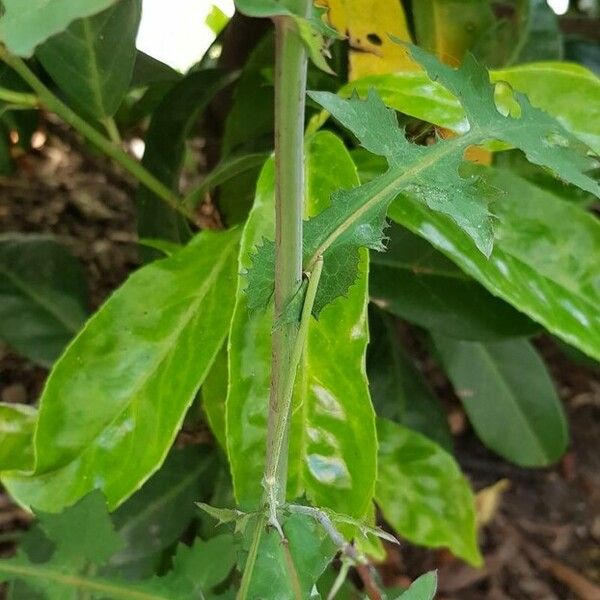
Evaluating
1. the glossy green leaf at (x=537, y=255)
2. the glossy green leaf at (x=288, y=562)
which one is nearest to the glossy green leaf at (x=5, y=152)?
the glossy green leaf at (x=537, y=255)

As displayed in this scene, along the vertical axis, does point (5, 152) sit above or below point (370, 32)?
below

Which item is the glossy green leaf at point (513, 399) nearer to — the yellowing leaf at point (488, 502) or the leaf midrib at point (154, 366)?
the yellowing leaf at point (488, 502)

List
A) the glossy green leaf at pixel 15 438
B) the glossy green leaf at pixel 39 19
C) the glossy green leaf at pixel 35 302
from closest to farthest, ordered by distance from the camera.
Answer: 1. the glossy green leaf at pixel 39 19
2. the glossy green leaf at pixel 15 438
3. the glossy green leaf at pixel 35 302

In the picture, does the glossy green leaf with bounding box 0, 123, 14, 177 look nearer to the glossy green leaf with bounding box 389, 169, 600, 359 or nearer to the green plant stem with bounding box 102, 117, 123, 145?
the green plant stem with bounding box 102, 117, 123, 145

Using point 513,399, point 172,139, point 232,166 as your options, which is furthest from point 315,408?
point 513,399

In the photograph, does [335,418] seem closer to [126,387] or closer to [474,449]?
[126,387]

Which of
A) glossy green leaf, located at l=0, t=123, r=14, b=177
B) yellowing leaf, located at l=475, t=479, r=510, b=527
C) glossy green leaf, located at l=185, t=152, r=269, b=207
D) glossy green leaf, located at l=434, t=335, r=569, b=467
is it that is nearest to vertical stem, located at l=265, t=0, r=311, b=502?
glossy green leaf, located at l=185, t=152, r=269, b=207

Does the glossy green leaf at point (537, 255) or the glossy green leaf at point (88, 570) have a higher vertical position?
the glossy green leaf at point (537, 255)
